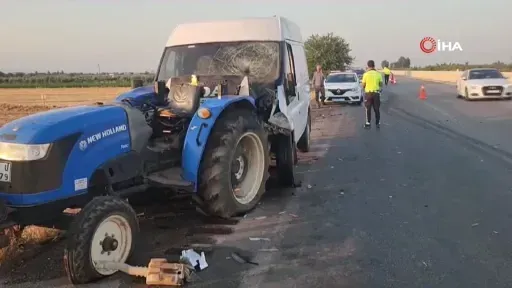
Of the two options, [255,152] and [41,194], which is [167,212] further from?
[41,194]

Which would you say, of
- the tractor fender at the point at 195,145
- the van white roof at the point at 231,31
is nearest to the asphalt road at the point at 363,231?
the tractor fender at the point at 195,145

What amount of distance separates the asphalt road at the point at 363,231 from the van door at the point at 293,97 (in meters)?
0.84

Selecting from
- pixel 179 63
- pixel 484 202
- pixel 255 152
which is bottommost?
pixel 484 202

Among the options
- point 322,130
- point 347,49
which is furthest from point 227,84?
point 347,49

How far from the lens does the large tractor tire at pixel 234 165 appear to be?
570 cm

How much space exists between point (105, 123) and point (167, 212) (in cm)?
200

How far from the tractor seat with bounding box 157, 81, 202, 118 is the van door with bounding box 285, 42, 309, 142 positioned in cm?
207

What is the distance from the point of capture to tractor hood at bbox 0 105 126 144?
421cm

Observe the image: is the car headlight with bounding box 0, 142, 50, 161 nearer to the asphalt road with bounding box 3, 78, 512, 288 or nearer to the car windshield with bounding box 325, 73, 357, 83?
the asphalt road with bounding box 3, 78, 512, 288

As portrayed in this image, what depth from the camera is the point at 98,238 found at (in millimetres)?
4273

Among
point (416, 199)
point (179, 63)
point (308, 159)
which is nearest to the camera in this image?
point (416, 199)

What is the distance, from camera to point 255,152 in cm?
679

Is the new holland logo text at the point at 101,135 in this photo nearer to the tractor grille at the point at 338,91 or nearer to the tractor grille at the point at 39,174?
the tractor grille at the point at 39,174

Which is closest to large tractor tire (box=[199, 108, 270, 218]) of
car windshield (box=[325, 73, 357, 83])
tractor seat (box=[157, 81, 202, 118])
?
tractor seat (box=[157, 81, 202, 118])
